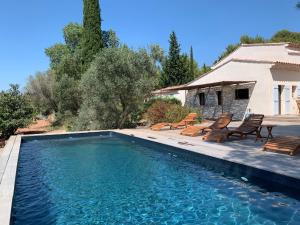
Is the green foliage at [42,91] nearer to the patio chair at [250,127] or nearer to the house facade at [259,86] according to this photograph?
the house facade at [259,86]

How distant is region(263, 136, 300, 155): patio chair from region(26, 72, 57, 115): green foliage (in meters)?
24.1

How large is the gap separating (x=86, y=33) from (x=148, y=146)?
62.3 ft

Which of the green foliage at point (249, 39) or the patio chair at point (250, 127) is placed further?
the green foliage at point (249, 39)

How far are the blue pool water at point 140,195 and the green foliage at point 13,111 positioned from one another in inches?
375

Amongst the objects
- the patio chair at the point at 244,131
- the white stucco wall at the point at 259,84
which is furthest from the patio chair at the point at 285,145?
the white stucco wall at the point at 259,84

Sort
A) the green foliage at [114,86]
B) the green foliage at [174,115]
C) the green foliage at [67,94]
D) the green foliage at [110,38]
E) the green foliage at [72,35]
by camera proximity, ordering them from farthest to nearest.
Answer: the green foliage at [72,35] → the green foliage at [110,38] → the green foliage at [67,94] → the green foliage at [174,115] → the green foliage at [114,86]

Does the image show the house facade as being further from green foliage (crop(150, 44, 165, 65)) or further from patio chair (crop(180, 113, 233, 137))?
green foliage (crop(150, 44, 165, 65))

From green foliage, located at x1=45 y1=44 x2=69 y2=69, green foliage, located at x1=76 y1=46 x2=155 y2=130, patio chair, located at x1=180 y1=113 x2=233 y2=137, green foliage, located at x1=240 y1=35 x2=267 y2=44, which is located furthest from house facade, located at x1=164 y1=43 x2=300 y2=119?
green foliage, located at x1=45 y1=44 x2=69 y2=69

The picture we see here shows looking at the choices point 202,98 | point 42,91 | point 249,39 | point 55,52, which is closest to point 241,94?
point 202,98

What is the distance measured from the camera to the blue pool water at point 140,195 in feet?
19.0

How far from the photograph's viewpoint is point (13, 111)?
2052cm

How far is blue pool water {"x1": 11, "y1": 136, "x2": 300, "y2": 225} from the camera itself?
5789 millimetres

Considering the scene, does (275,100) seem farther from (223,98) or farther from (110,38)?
(110,38)

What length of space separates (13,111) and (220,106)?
1524 cm
